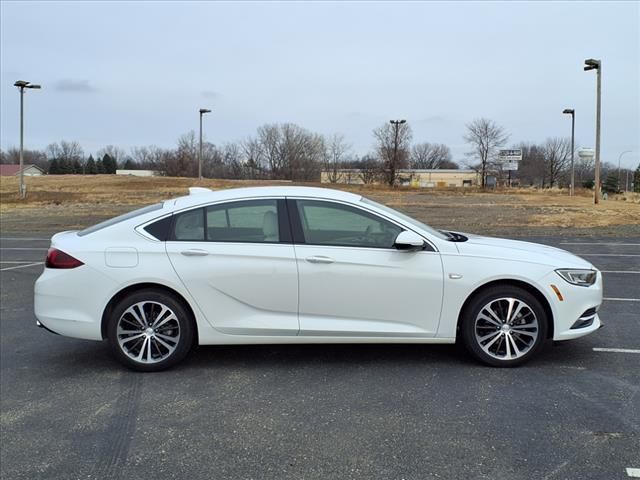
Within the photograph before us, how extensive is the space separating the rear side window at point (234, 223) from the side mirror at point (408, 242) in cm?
93

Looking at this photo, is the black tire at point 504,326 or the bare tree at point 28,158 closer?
the black tire at point 504,326

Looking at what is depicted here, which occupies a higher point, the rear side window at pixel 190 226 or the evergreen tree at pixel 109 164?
the evergreen tree at pixel 109 164

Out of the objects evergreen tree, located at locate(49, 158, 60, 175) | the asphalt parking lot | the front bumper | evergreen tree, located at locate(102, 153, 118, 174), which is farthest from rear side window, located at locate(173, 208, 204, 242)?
evergreen tree, located at locate(102, 153, 118, 174)

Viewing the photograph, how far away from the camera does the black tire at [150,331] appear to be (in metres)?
4.61

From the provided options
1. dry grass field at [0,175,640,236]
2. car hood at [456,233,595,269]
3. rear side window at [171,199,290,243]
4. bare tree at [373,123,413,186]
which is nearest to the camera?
car hood at [456,233,595,269]

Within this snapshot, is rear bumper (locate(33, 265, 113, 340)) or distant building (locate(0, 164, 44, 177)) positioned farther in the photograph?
distant building (locate(0, 164, 44, 177))

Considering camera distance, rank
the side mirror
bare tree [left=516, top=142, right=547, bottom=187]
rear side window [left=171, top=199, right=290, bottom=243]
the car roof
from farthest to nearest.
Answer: bare tree [left=516, top=142, right=547, bottom=187] → the car roof → rear side window [left=171, top=199, right=290, bottom=243] → the side mirror

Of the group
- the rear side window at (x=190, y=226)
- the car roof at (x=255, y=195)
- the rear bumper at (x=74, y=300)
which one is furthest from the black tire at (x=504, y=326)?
the rear bumper at (x=74, y=300)

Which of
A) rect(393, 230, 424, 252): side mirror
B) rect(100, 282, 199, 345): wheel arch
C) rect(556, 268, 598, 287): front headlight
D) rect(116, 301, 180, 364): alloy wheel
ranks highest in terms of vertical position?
rect(393, 230, 424, 252): side mirror

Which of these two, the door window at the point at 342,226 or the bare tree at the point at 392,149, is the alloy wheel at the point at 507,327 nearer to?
the door window at the point at 342,226

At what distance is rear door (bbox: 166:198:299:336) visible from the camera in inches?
180

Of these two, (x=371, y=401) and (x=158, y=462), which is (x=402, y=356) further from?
(x=158, y=462)

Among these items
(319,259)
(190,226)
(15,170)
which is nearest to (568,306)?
(319,259)

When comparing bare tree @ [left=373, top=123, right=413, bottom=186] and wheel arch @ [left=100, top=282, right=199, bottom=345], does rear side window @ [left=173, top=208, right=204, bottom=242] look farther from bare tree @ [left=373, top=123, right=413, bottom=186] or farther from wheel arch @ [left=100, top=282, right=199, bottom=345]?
bare tree @ [left=373, top=123, right=413, bottom=186]
